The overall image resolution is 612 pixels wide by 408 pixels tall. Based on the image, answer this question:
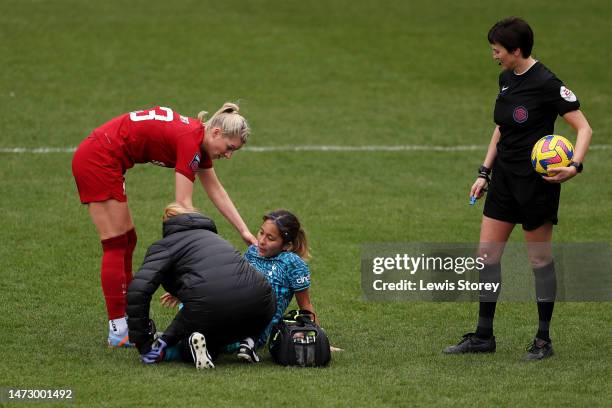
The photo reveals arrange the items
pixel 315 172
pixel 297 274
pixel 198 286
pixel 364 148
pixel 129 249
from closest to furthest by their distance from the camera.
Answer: pixel 198 286 < pixel 297 274 < pixel 129 249 < pixel 315 172 < pixel 364 148

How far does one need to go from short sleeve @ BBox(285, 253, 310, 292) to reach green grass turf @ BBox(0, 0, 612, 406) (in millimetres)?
569

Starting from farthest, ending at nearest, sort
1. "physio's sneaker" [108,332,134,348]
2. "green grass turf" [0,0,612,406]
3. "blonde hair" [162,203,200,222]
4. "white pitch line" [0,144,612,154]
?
"white pitch line" [0,144,612,154] < "physio's sneaker" [108,332,134,348] < "blonde hair" [162,203,200,222] < "green grass turf" [0,0,612,406]

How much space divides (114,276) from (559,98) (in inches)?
128

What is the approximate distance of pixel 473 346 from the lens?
7.20 m

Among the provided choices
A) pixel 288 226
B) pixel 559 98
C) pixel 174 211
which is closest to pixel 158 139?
pixel 174 211

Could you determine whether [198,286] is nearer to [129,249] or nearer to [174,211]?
[174,211]

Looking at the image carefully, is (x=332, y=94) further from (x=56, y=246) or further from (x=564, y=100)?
(x=564, y=100)

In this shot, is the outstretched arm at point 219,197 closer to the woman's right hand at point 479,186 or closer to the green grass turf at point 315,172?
the green grass turf at point 315,172

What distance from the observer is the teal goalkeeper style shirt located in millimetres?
7113

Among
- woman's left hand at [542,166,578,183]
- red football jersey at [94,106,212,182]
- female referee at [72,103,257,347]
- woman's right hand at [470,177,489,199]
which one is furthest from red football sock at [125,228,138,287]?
woman's left hand at [542,166,578,183]

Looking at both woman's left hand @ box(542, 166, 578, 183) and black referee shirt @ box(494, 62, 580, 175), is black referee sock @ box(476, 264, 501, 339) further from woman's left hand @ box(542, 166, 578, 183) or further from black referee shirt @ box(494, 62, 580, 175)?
woman's left hand @ box(542, 166, 578, 183)

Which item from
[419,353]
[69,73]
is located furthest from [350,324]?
[69,73]

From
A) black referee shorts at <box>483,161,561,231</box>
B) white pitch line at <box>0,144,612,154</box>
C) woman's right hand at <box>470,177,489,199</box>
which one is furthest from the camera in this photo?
white pitch line at <box>0,144,612,154</box>

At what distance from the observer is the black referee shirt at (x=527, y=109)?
22.4 feet
